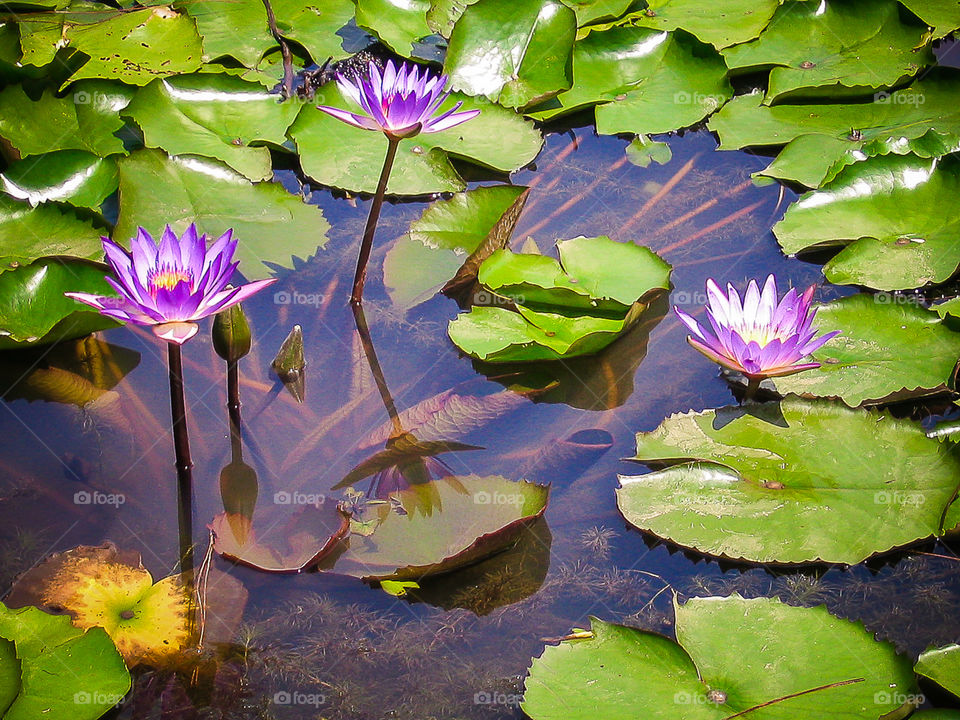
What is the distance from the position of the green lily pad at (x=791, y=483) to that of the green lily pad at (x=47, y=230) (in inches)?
77.4

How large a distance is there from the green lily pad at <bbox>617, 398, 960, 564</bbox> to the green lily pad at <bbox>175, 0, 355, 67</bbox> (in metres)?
2.55

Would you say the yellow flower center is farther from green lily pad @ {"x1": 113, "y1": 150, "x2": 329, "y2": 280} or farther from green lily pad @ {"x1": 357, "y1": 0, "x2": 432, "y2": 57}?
green lily pad @ {"x1": 357, "y1": 0, "x2": 432, "y2": 57}

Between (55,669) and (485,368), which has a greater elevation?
(485,368)

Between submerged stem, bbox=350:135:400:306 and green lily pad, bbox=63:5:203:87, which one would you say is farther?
green lily pad, bbox=63:5:203:87

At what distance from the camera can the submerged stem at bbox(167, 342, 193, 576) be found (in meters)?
2.16

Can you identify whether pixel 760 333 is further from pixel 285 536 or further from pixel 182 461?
pixel 182 461

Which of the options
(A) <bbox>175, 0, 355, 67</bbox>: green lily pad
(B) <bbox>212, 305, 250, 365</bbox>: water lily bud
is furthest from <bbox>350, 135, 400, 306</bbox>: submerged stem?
(A) <bbox>175, 0, 355, 67</bbox>: green lily pad

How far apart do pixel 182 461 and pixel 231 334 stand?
0.39m

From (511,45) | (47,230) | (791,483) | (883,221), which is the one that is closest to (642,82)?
(511,45)

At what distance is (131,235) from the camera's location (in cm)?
286

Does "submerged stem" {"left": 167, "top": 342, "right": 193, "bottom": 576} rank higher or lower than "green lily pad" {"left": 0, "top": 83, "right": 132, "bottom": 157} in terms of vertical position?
lower

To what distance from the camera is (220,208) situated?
9.91 ft

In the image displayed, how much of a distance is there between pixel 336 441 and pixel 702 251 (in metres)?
1.53

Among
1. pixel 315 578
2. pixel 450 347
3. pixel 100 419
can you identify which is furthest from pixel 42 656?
pixel 450 347
